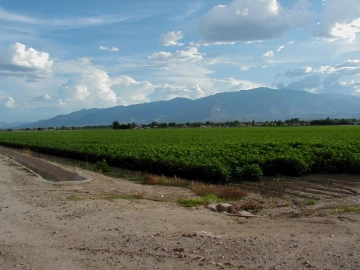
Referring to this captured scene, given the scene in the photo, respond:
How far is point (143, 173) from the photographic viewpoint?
20.9 m

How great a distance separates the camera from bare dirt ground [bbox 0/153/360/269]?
6164 mm

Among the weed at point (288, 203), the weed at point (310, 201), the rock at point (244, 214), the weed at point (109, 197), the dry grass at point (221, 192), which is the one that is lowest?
the weed at point (288, 203)

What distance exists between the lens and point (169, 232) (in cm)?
791

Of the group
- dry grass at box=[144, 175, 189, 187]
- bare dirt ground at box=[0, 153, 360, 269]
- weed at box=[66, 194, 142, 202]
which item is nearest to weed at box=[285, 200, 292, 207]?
bare dirt ground at box=[0, 153, 360, 269]

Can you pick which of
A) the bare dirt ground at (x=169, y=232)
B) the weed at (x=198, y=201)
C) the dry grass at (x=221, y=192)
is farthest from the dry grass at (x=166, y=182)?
the weed at (x=198, y=201)

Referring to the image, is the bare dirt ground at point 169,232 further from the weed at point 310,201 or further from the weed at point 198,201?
the weed at point 198,201

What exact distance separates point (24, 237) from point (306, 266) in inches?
205

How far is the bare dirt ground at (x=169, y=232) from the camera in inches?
243

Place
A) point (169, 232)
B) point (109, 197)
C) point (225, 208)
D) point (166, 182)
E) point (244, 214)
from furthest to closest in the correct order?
Answer: 1. point (166, 182)
2. point (109, 197)
3. point (225, 208)
4. point (244, 214)
5. point (169, 232)

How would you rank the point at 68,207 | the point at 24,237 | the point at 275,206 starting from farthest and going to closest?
the point at 275,206
the point at 68,207
the point at 24,237

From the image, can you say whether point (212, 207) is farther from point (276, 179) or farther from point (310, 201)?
point (276, 179)

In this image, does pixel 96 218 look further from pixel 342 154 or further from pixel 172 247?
pixel 342 154

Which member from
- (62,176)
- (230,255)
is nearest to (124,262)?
(230,255)

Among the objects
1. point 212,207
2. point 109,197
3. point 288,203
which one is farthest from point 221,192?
point 109,197
